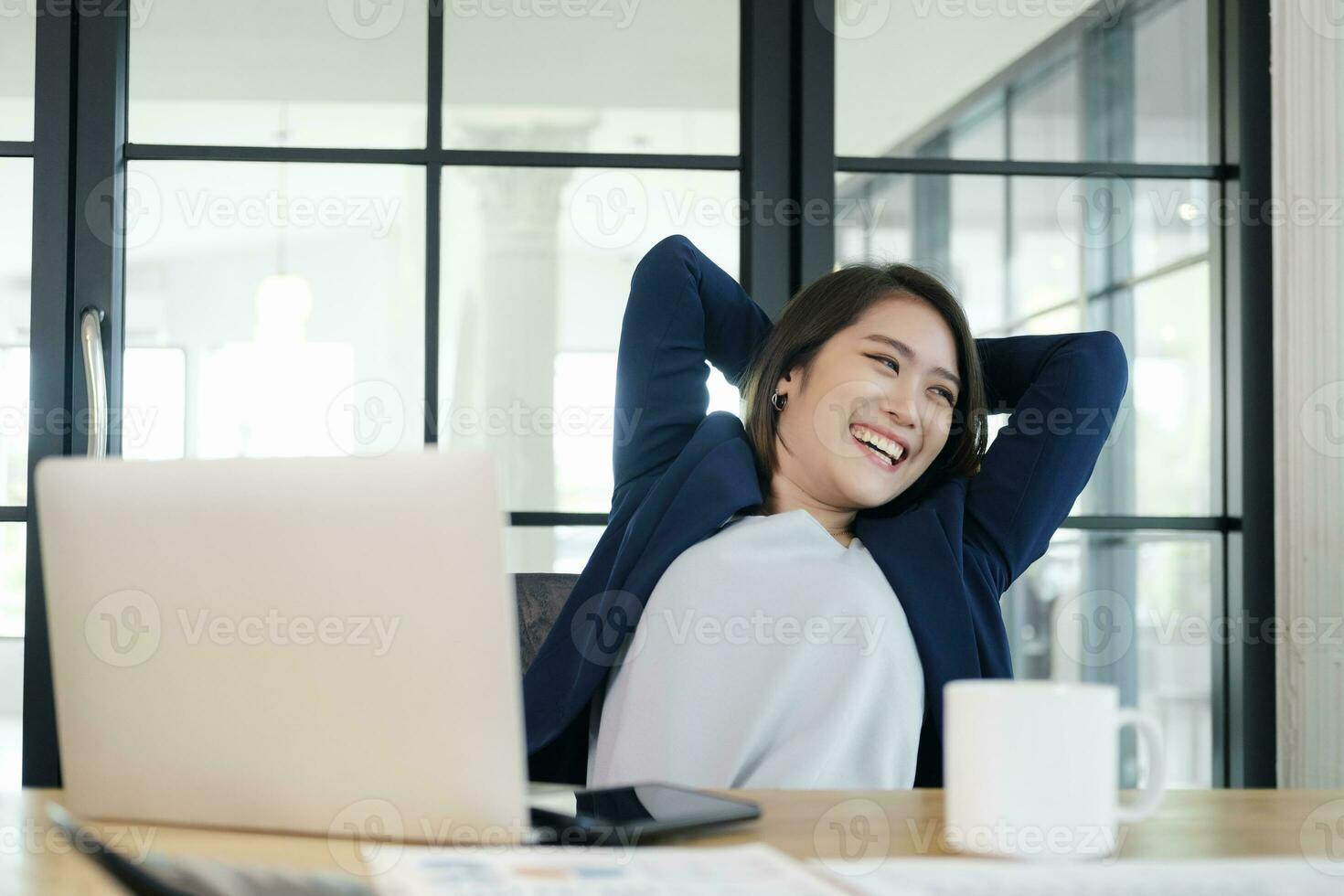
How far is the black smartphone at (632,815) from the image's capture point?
70 centimetres

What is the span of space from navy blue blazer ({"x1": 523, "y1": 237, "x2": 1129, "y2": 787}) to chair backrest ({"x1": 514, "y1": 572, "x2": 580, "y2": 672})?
9cm

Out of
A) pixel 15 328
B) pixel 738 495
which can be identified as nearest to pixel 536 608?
pixel 738 495

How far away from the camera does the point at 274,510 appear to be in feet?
2.24

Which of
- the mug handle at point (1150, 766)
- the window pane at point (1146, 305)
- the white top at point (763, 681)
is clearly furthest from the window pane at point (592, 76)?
the mug handle at point (1150, 766)

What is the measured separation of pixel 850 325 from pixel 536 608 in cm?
53

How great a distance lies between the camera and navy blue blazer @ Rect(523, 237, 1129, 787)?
1396mm

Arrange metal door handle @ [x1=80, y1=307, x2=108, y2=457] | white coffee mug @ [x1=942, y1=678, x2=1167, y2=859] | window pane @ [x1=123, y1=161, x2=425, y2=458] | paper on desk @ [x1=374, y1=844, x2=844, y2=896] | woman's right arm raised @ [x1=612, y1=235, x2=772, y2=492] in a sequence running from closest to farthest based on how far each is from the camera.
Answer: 1. paper on desk @ [x1=374, y1=844, x2=844, y2=896]
2. white coffee mug @ [x1=942, y1=678, x2=1167, y2=859]
3. woman's right arm raised @ [x1=612, y1=235, x2=772, y2=492]
4. metal door handle @ [x1=80, y1=307, x2=108, y2=457]
5. window pane @ [x1=123, y1=161, x2=425, y2=458]

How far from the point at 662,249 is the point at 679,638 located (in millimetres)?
640

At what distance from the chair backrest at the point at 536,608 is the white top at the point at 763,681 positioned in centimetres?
18

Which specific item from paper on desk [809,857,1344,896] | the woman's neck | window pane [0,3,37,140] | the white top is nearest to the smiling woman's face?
the woman's neck

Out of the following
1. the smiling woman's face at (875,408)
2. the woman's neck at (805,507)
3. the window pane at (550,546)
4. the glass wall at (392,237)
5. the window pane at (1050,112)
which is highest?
the window pane at (1050,112)

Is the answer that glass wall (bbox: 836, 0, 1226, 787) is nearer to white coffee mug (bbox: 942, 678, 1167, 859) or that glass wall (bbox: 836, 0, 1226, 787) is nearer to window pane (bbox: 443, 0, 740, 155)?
window pane (bbox: 443, 0, 740, 155)

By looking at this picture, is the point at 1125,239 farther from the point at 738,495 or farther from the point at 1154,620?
Answer: the point at 738,495

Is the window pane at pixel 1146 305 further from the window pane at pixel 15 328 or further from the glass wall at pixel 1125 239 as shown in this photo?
the window pane at pixel 15 328
